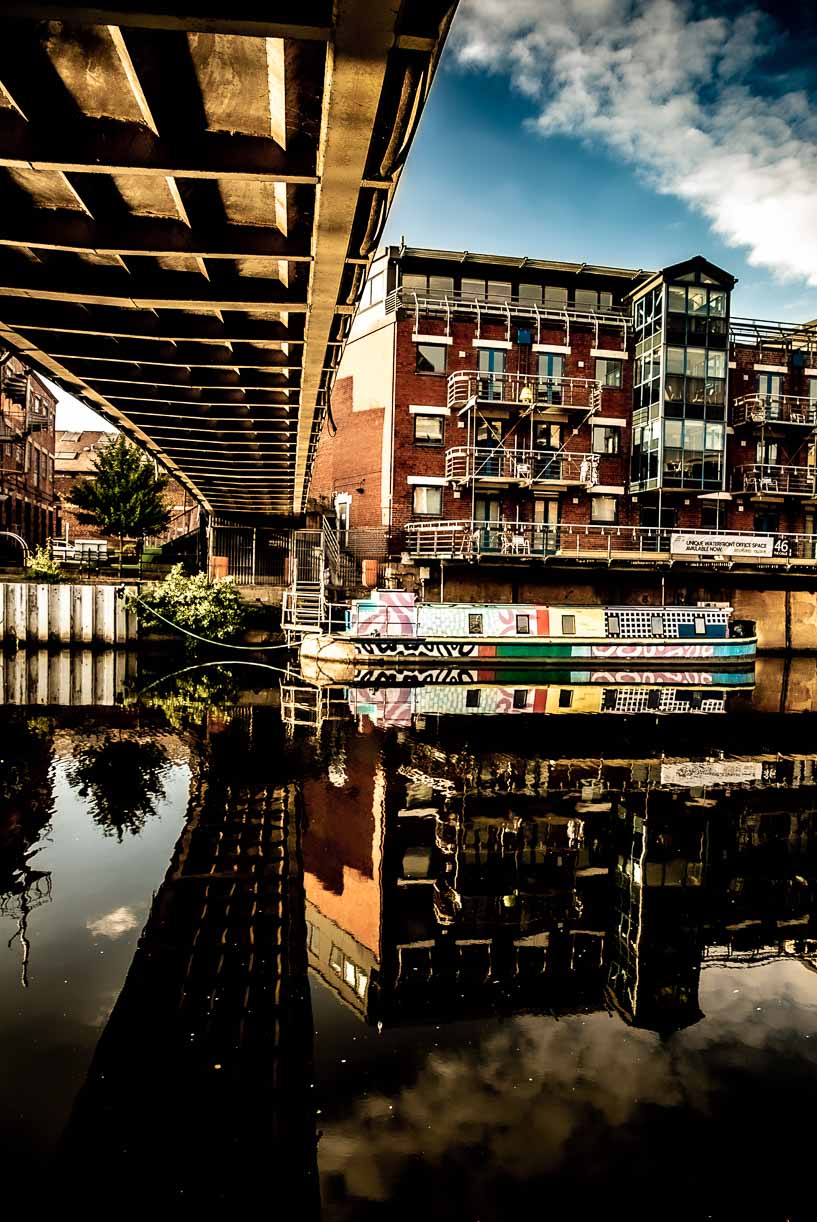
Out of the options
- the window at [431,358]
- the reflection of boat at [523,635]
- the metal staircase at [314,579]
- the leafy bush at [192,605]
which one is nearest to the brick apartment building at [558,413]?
the window at [431,358]

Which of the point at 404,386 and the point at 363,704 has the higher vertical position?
the point at 404,386

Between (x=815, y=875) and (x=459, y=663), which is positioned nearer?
(x=815, y=875)

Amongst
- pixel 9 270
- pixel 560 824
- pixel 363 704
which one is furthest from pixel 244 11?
pixel 363 704

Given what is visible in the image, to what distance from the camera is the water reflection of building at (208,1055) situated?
138 inches

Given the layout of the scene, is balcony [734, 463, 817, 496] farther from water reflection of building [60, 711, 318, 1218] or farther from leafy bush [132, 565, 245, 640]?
water reflection of building [60, 711, 318, 1218]

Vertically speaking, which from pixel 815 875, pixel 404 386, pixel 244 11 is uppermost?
pixel 404 386

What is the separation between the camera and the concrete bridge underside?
4246mm

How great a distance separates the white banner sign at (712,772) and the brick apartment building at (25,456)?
38.6 metres

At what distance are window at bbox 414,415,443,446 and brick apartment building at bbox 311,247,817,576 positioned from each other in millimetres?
69

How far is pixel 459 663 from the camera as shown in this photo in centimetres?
2394

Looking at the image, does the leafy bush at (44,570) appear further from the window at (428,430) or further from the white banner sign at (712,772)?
the white banner sign at (712,772)

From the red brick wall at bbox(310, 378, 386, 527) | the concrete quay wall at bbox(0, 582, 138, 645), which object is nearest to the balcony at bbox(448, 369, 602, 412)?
the red brick wall at bbox(310, 378, 386, 527)

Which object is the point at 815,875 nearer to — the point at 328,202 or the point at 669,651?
the point at 328,202

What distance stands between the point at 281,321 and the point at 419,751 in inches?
303
